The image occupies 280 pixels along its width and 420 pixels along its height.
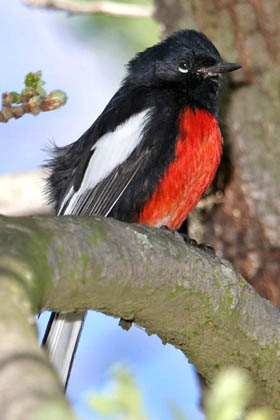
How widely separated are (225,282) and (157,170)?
41.2 inches

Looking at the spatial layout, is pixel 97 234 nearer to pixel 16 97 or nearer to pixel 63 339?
pixel 16 97

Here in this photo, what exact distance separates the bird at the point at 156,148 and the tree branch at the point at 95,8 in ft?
3.28

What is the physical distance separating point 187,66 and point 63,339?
1887 millimetres

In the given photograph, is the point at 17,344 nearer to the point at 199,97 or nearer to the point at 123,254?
the point at 123,254

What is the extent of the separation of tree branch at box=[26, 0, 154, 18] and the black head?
92 cm

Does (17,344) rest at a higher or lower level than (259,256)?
higher

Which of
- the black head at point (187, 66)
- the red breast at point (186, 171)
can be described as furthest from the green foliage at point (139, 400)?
the black head at point (187, 66)

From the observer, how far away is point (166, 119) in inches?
159

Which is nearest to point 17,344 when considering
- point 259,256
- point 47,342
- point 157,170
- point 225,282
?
point 225,282

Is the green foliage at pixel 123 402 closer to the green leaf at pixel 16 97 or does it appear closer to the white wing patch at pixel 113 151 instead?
the green leaf at pixel 16 97

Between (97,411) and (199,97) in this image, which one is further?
(199,97)

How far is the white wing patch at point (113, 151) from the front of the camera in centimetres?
402

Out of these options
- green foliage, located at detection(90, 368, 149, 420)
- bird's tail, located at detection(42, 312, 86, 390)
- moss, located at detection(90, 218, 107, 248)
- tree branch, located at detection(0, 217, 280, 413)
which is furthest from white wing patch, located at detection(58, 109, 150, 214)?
green foliage, located at detection(90, 368, 149, 420)

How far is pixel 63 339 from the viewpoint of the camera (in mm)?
3512
